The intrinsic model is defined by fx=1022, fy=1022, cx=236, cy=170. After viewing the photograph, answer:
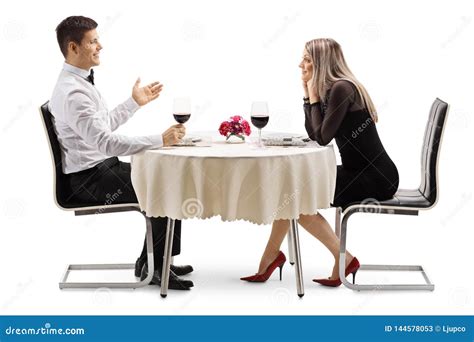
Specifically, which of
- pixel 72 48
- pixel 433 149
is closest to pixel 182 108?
pixel 72 48

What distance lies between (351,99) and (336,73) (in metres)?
0.24

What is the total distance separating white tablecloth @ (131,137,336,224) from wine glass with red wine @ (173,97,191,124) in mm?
414

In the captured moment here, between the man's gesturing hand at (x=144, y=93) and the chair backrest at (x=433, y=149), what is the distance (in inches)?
76.2

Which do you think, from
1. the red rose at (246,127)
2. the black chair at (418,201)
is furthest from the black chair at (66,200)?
the black chair at (418,201)

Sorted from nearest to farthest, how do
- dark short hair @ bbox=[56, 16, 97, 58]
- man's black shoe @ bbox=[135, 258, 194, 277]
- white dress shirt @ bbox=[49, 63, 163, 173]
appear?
white dress shirt @ bbox=[49, 63, 163, 173], dark short hair @ bbox=[56, 16, 97, 58], man's black shoe @ bbox=[135, 258, 194, 277]

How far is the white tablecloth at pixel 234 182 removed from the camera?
630 centimetres

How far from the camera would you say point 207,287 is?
696 cm

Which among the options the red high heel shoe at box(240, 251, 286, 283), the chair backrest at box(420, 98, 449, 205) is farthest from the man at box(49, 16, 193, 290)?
the chair backrest at box(420, 98, 449, 205)

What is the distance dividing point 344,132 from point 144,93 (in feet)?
4.96

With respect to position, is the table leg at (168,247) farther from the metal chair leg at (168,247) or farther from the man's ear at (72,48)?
the man's ear at (72,48)

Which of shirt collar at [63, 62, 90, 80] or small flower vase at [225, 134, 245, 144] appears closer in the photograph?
shirt collar at [63, 62, 90, 80]

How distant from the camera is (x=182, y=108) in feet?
22.6

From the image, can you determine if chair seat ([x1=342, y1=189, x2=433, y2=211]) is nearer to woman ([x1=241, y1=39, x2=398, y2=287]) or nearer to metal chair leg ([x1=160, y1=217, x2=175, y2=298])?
woman ([x1=241, y1=39, x2=398, y2=287])

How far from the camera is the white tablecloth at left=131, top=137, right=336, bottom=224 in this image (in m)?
6.30
